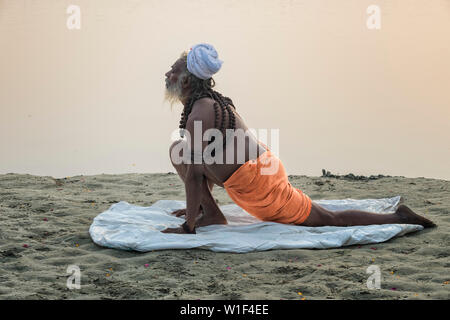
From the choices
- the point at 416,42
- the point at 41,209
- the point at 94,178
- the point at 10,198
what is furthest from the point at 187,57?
the point at 416,42

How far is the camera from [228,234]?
348 centimetres

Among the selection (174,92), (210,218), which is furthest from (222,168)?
(174,92)

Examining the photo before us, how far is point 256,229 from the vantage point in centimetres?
361

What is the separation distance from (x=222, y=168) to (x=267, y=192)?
32cm

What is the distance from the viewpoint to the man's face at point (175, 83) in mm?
3564

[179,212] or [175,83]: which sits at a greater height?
[175,83]

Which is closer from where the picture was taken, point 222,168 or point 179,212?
point 222,168

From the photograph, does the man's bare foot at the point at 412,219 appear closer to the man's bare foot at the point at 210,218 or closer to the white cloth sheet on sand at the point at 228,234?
the white cloth sheet on sand at the point at 228,234

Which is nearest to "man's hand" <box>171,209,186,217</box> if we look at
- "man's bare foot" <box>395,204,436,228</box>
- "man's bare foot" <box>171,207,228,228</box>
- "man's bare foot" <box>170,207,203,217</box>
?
"man's bare foot" <box>170,207,203,217</box>

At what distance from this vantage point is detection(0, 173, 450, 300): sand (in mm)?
2623

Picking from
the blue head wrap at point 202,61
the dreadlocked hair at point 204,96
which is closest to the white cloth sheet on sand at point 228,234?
the dreadlocked hair at point 204,96

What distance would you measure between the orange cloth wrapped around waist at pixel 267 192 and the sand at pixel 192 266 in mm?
424

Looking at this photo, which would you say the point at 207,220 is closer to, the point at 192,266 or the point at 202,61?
the point at 192,266
